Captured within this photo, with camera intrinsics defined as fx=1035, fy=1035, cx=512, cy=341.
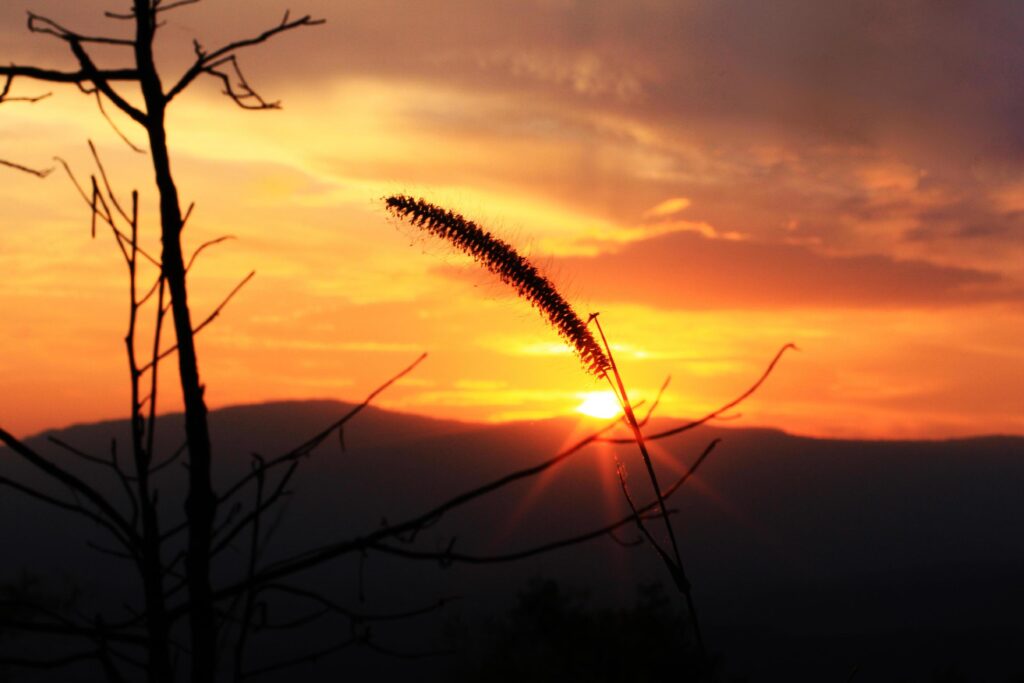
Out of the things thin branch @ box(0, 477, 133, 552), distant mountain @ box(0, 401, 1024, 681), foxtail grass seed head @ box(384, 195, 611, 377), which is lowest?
distant mountain @ box(0, 401, 1024, 681)

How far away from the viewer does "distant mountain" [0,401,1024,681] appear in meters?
102

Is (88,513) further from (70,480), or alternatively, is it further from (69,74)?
(69,74)

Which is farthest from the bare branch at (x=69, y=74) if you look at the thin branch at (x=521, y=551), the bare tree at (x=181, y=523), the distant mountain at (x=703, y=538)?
the distant mountain at (x=703, y=538)

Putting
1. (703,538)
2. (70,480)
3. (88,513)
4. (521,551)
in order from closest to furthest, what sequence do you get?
(521,551) → (70,480) → (88,513) → (703,538)

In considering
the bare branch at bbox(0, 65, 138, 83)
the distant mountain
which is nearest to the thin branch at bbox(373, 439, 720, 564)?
the bare branch at bbox(0, 65, 138, 83)

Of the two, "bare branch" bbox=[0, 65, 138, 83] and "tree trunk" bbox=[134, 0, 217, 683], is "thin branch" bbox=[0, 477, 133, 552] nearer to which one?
"tree trunk" bbox=[134, 0, 217, 683]

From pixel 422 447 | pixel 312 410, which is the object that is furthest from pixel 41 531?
pixel 422 447

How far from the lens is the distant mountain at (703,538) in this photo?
4008 inches

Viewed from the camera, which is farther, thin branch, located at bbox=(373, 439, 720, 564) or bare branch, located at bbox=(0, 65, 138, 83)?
bare branch, located at bbox=(0, 65, 138, 83)

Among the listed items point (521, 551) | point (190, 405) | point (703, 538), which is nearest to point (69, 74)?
point (190, 405)

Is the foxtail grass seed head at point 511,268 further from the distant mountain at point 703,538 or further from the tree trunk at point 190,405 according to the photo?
the distant mountain at point 703,538

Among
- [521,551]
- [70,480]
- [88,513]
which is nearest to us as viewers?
[521,551]

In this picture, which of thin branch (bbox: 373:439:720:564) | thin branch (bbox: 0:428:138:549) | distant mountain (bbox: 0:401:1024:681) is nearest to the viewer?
thin branch (bbox: 373:439:720:564)

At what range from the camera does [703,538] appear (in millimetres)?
170375
